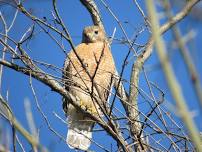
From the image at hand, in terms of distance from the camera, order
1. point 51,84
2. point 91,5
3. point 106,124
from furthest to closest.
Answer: point 91,5 → point 51,84 → point 106,124

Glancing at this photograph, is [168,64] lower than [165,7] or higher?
lower

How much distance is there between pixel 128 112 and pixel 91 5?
1272 millimetres

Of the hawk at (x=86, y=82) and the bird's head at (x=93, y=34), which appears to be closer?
the hawk at (x=86, y=82)

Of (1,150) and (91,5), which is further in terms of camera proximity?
(91,5)

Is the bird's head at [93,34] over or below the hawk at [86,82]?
over

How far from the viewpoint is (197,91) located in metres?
0.85

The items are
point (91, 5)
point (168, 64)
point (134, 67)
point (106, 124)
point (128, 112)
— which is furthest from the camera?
point (91, 5)

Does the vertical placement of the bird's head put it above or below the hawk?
above

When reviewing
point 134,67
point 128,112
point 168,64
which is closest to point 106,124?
point 128,112

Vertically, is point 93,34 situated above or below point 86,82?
above

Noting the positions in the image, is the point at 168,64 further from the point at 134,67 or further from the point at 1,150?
the point at 134,67

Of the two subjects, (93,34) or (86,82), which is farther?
(93,34)

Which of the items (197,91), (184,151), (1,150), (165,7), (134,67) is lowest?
(1,150)

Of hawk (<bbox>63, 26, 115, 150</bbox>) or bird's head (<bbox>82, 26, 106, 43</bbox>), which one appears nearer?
hawk (<bbox>63, 26, 115, 150</bbox>)
